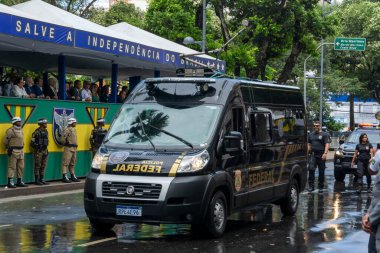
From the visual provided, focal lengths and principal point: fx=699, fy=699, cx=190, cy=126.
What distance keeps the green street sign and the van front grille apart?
3636cm

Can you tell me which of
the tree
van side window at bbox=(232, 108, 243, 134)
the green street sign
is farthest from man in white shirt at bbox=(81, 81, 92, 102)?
the tree

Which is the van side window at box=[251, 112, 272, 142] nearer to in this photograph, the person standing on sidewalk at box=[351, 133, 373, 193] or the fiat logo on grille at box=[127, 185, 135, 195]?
the fiat logo on grille at box=[127, 185, 135, 195]

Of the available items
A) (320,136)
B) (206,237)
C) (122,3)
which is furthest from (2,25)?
(122,3)

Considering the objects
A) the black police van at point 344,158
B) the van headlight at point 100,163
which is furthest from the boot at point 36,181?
the black police van at point 344,158

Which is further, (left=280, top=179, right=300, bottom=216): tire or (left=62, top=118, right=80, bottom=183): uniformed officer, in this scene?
(left=62, top=118, right=80, bottom=183): uniformed officer

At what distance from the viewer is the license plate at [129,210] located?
32.3ft

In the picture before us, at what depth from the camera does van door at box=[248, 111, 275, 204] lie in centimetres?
1172

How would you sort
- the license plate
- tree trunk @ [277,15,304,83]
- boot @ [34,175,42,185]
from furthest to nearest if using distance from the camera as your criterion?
tree trunk @ [277,15,304,83] → boot @ [34,175,42,185] → the license plate

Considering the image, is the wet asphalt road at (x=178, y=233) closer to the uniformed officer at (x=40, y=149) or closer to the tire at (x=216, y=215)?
the tire at (x=216, y=215)

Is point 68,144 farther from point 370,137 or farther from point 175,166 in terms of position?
point 370,137

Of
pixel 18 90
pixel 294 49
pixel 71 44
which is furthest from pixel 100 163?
pixel 294 49

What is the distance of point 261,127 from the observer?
12.2m

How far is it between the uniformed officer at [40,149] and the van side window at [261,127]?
22.3 feet

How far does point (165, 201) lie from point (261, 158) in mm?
2848
